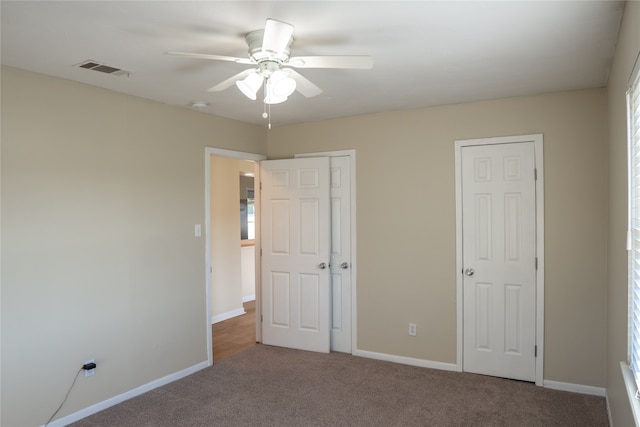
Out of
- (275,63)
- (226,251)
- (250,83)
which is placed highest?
(275,63)

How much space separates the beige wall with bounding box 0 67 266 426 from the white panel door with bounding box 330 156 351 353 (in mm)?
1305

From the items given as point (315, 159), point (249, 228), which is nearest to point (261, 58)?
point (315, 159)

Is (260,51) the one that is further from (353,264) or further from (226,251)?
(226,251)

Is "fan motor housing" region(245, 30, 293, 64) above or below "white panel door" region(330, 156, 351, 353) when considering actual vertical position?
above

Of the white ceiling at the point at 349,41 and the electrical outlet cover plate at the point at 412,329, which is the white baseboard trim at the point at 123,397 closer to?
the electrical outlet cover plate at the point at 412,329

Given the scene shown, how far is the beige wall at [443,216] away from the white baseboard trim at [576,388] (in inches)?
1.6

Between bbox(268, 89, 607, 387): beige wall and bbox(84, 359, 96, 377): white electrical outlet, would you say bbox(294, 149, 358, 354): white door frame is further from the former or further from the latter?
bbox(84, 359, 96, 377): white electrical outlet

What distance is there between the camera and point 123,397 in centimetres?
340

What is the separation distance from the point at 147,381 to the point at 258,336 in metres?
1.46

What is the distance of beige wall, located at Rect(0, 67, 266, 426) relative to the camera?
2.79 metres

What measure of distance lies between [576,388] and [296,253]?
108 inches

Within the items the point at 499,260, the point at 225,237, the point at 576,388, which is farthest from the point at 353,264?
the point at 225,237

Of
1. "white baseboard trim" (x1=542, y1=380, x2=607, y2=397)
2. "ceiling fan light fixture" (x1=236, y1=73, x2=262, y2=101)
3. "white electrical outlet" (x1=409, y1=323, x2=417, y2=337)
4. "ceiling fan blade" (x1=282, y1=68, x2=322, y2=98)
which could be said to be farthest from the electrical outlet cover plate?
"ceiling fan light fixture" (x1=236, y1=73, x2=262, y2=101)

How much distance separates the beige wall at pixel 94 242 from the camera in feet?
9.15
